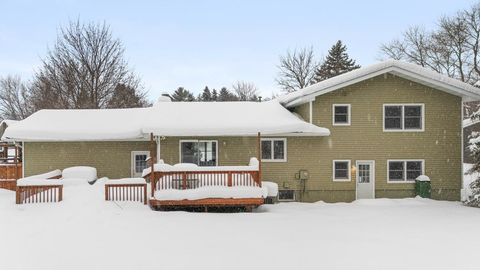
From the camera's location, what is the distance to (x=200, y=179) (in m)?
14.1

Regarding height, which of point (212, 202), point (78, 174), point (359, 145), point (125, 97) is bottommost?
point (212, 202)

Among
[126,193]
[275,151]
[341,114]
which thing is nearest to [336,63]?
[341,114]

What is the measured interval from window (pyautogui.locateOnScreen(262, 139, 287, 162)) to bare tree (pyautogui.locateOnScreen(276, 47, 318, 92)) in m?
32.0

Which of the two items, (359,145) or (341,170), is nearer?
(359,145)

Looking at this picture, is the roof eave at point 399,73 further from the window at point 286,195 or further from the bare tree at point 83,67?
the bare tree at point 83,67

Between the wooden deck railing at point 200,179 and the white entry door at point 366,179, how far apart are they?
18.5 feet

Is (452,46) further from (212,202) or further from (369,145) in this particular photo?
(212,202)

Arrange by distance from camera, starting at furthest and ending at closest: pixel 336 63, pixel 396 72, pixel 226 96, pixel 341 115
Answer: pixel 226 96
pixel 336 63
pixel 341 115
pixel 396 72

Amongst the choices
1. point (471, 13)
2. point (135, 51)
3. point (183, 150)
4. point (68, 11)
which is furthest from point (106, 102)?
point (471, 13)

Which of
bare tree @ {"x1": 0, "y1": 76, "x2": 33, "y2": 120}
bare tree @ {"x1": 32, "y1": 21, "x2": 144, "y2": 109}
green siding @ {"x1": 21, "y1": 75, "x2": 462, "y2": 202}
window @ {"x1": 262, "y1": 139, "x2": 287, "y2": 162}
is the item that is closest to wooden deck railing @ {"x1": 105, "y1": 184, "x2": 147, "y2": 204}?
green siding @ {"x1": 21, "y1": 75, "x2": 462, "y2": 202}

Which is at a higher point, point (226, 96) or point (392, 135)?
point (226, 96)

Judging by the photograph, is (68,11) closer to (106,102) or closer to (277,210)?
(106,102)

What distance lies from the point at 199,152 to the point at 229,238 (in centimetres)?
817

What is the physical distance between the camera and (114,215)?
38.7 feet
